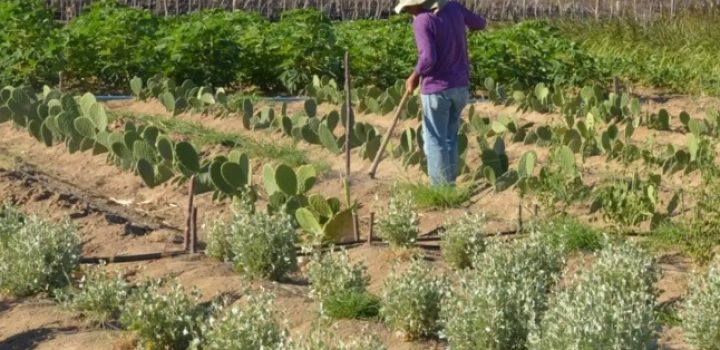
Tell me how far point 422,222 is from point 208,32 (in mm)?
7938

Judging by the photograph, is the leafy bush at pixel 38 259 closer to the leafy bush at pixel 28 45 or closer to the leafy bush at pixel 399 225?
the leafy bush at pixel 399 225

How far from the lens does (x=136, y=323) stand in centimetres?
643

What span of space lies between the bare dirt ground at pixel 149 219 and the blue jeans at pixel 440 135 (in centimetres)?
32

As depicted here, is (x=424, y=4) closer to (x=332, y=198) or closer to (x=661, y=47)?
(x=332, y=198)

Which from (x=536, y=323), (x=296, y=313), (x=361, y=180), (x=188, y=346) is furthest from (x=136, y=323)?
(x=361, y=180)

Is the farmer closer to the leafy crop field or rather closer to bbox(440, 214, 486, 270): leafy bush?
the leafy crop field

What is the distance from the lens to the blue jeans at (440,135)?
1008 centimetres

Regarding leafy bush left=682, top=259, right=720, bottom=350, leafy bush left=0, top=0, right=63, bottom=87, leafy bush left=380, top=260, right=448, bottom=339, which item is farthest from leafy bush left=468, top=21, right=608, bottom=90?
leafy bush left=682, top=259, right=720, bottom=350

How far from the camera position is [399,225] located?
8.12 meters

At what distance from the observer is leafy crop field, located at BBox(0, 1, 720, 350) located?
646cm

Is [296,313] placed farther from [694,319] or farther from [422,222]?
[422,222]

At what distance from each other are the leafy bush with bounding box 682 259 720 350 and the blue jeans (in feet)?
12.3

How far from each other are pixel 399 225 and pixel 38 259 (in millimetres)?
1789

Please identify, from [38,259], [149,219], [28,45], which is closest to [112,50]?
[28,45]
